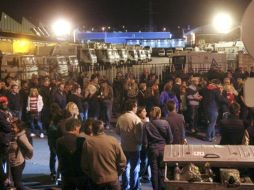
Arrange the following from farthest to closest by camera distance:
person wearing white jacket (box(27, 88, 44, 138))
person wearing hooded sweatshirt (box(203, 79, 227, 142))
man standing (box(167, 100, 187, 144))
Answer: person wearing white jacket (box(27, 88, 44, 138)), person wearing hooded sweatshirt (box(203, 79, 227, 142)), man standing (box(167, 100, 187, 144))

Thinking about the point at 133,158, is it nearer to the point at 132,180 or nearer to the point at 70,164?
the point at 132,180

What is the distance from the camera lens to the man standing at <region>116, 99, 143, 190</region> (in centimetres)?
835

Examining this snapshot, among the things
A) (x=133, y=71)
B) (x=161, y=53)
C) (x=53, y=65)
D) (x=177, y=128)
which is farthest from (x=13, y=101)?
(x=161, y=53)

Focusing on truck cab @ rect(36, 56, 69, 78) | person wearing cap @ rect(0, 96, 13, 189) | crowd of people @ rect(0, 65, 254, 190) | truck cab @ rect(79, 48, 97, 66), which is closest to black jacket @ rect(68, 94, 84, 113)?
crowd of people @ rect(0, 65, 254, 190)

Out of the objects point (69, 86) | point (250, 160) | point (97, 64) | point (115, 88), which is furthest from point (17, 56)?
point (250, 160)

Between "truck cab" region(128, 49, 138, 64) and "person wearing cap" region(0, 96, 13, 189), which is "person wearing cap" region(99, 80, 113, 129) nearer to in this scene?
"person wearing cap" region(0, 96, 13, 189)

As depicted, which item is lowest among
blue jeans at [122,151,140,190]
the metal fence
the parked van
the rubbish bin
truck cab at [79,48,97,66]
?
blue jeans at [122,151,140,190]

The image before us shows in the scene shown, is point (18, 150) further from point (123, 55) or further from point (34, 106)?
point (123, 55)

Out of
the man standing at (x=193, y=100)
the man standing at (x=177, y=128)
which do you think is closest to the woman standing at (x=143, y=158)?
the man standing at (x=177, y=128)

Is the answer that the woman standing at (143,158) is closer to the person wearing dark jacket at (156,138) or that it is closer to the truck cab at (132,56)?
the person wearing dark jacket at (156,138)

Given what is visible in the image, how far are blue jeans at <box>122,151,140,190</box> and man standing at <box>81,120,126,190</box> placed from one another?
6.10ft

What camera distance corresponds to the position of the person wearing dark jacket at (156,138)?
318 inches

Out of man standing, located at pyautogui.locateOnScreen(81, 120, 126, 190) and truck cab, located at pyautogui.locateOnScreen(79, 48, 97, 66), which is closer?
man standing, located at pyautogui.locateOnScreen(81, 120, 126, 190)

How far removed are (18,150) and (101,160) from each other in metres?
2.20
